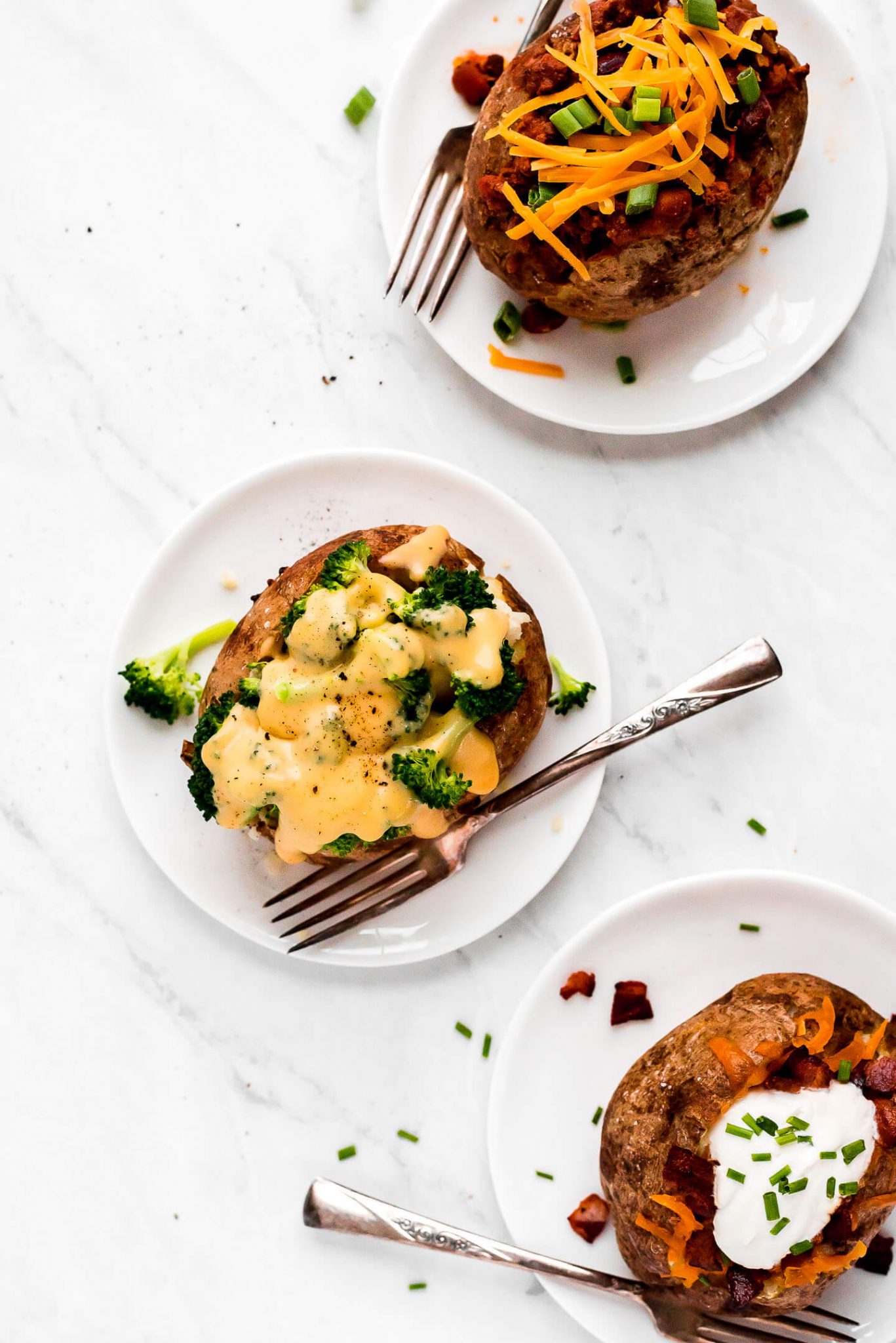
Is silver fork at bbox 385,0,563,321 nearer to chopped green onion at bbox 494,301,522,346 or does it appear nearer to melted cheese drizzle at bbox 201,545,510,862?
chopped green onion at bbox 494,301,522,346

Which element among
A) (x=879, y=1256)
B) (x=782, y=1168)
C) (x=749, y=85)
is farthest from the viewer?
(x=879, y=1256)

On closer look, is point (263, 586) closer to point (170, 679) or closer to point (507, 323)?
point (170, 679)

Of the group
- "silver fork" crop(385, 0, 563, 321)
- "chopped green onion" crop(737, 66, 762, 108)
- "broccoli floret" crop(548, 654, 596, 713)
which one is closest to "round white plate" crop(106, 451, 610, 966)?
"broccoli floret" crop(548, 654, 596, 713)

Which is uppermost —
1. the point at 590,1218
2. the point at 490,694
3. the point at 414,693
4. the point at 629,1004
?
the point at 414,693

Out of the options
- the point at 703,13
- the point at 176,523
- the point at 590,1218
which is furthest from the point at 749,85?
the point at 590,1218

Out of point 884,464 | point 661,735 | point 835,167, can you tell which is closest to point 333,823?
point 661,735

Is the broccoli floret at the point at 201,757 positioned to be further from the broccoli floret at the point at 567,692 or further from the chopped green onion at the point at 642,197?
the chopped green onion at the point at 642,197

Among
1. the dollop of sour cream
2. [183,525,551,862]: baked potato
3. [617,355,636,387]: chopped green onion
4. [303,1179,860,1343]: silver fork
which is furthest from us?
[617,355,636,387]: chopped green onion

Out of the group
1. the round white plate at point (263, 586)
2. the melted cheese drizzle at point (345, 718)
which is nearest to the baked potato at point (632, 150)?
the round white plate at point (263, 586)

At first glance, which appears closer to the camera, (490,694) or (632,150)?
(632,150)
